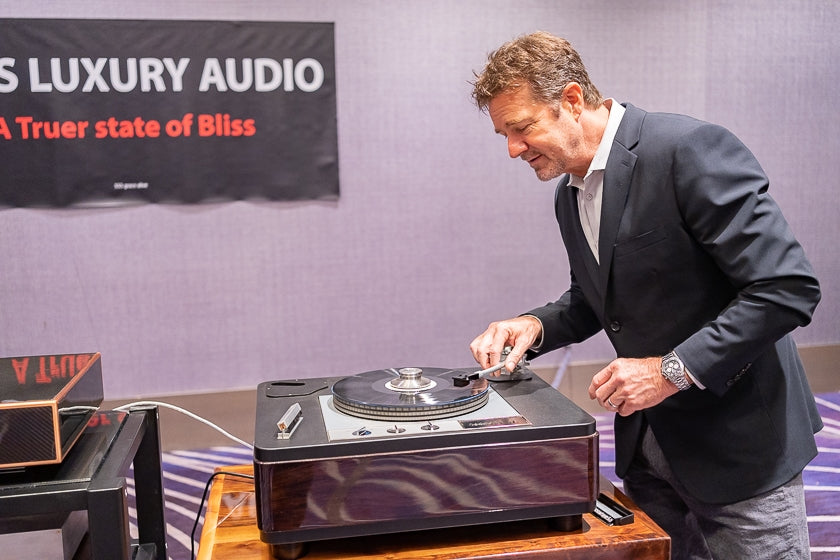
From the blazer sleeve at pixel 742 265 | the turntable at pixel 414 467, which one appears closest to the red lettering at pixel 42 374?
the turntable at pixel 414 467

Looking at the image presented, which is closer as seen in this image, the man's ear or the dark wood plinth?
the dark wood plinth

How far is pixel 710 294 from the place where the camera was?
122 centimetres

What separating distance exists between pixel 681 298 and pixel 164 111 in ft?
7.43

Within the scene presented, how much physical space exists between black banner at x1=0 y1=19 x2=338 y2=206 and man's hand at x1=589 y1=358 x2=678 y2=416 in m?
2.09

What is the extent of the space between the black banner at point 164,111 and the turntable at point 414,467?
6.83 feet

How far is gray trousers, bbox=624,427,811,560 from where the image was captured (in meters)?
1.20

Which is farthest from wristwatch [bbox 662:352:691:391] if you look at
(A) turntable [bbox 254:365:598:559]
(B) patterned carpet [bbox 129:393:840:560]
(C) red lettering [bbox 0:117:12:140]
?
(C) red lettering [bbox 0:117:12:140]

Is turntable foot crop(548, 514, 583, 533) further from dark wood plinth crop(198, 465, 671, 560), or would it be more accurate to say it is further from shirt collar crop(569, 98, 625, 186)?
shirt collar crop(569, 98, 625, 186)

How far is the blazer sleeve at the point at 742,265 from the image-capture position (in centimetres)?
109

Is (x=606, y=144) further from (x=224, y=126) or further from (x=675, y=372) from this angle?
(x=224, y=126)

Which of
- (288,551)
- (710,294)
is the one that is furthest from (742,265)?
(288,551)

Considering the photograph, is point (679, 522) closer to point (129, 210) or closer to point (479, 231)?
point (479, 231)

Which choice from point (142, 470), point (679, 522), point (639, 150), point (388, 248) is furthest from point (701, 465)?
point (388, 248)

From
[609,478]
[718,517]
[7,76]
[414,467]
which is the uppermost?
[7,76]
